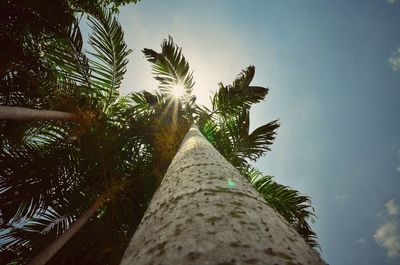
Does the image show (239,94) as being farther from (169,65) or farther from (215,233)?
(215,233)

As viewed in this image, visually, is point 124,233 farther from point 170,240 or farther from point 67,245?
point 170,240

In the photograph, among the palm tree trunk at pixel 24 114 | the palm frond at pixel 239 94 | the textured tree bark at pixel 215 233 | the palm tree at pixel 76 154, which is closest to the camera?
the textured tree bark at pixel 215 233

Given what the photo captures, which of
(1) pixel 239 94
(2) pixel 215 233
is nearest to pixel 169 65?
(1) pixel 239 94

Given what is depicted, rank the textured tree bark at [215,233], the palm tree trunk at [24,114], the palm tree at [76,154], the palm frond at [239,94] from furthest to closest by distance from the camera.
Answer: the palm frond at [239,94], the palm tree at [76,154], the palm tree trunk at [24,114], the textured tree bark at [215,233]

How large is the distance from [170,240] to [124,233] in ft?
16.5

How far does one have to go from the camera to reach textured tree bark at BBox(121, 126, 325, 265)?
0.68 m

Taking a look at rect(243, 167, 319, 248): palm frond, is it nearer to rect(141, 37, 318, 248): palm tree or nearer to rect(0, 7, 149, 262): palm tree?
rect(141, 37, 318, 248): palm tree

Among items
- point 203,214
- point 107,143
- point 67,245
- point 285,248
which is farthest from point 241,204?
point 67,245

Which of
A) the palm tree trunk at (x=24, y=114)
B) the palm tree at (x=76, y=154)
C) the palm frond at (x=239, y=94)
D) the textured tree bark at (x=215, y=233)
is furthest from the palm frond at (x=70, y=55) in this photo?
the textured tree bark at (x=215, y=233)

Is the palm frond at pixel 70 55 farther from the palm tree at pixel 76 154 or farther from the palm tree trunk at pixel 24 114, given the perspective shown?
the palm tree trunk at pixel 24 114

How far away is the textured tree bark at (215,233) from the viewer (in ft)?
2.23

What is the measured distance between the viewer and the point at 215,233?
77 cm

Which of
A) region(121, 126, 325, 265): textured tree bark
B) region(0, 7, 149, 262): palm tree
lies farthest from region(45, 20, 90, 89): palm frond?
region(121, 126, 325, 265): textured tree bark

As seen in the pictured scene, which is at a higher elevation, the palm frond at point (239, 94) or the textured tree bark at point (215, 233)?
the palm frond at point (239, 94)
